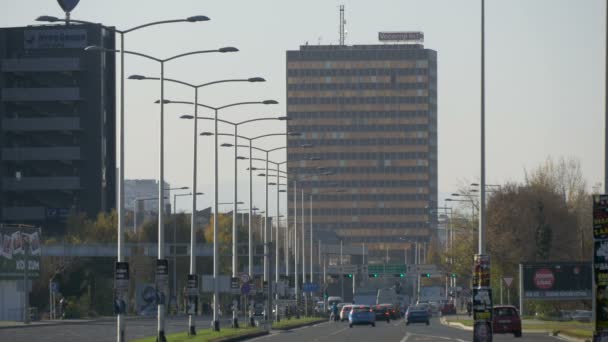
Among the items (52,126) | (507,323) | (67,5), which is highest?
(67,5)

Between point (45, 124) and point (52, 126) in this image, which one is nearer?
point (52, 126)

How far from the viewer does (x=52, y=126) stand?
141 m

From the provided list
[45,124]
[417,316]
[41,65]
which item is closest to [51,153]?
[45,124]

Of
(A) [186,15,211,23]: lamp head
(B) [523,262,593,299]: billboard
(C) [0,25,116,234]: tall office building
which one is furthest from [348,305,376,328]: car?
(C) [0,25,116,234]: tall office building

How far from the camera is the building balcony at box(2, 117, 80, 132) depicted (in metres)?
140

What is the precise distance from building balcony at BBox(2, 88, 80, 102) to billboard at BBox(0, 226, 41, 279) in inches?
1713

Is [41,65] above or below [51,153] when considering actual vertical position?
above

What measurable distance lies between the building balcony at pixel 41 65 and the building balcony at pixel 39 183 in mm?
10973

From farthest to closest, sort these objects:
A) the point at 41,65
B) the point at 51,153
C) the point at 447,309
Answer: the point at 51,153, the point at 41,65, the point at 447,309

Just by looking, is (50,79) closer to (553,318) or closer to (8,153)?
(8,153)

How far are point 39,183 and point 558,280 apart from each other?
69640mm

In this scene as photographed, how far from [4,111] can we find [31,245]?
148ft

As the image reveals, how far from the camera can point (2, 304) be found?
318 feet

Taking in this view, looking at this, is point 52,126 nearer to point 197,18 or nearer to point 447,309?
point 447,309
